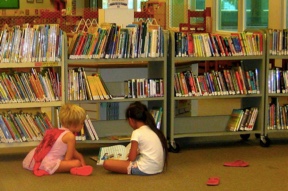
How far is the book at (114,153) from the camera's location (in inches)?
218

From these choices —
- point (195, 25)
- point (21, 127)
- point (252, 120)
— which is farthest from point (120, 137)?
point (195, 25)

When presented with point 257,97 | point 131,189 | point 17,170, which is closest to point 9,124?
point 17,170

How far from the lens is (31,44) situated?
573 centimetres

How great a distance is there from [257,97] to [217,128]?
21.0 inches

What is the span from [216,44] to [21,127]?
210cm

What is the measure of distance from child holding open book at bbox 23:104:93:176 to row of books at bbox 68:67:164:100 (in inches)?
18.8

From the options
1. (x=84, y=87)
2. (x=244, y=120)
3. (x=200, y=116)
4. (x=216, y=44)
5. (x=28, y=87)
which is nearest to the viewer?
(x=28, y=87)

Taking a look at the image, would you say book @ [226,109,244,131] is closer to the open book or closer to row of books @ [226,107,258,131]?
row of books @ [226,107,258,131]

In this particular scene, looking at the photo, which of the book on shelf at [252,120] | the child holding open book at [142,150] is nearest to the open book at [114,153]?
the child holding open book at [142,150]

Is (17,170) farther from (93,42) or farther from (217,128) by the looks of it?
(217,128)

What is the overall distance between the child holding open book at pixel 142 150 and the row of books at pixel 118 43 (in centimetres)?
84

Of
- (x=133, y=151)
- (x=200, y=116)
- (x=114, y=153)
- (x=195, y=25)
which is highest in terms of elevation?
(x=195, y=25)

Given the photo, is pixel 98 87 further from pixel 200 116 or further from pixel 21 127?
pixel 200 116

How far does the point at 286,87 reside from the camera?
21.4ft
